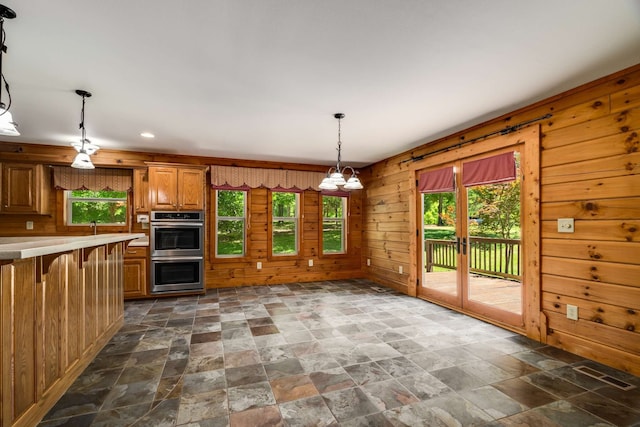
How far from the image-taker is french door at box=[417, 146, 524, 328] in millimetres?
3432

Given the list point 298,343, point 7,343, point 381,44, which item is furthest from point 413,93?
point 7,343

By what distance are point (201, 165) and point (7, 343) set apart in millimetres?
3881

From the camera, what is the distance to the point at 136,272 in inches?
183

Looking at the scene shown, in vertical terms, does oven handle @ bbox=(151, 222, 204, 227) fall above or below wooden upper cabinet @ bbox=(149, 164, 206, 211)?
below

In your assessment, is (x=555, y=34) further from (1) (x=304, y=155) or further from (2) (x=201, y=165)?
(2) (x=201, y=165)

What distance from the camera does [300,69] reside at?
7.61ft

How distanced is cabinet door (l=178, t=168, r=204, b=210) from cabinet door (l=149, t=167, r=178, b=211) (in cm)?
7

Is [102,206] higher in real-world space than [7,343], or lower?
higher

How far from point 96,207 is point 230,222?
2.13 m

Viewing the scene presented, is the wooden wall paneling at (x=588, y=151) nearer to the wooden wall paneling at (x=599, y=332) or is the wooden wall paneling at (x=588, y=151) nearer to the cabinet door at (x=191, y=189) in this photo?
the wooden wall paneling at (x=599, y=332)

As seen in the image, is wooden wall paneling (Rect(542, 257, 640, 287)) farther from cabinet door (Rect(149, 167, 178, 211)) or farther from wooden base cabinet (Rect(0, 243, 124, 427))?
cabinet door (Rect(149, 167, 178, 211))

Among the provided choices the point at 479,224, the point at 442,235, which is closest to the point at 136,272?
Answer: the point at 442,235

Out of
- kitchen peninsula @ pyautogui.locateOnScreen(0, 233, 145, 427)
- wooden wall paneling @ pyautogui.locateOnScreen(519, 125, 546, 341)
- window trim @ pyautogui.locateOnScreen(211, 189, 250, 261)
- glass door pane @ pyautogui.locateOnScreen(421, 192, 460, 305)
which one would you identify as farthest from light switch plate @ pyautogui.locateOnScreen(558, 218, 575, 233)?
window trim @ pyautogui.locateOnScreen(211, 189, 250, 261)

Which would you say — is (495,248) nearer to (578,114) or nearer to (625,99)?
(578,114)
